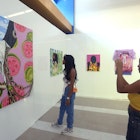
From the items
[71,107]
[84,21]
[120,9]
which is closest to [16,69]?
[71,107]

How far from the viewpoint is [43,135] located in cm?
261

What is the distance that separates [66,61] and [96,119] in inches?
61.3

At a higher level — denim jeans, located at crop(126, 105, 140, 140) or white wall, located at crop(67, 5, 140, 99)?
white wall, located at crop(67, 5, 140, 99)

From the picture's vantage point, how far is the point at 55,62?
168 inches

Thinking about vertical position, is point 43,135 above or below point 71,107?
below

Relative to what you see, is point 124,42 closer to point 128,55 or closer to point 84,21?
point 128,55

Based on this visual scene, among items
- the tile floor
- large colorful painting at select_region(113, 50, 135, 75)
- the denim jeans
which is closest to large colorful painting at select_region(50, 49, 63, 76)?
the tile floor

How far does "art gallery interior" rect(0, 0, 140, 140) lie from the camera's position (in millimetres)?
3355

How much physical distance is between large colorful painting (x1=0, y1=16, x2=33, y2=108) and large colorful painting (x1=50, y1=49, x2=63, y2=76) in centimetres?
118

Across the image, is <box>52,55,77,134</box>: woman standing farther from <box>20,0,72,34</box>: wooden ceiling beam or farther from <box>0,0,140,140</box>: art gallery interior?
<box>20,0,72,34</box>: wooden ceiling beam

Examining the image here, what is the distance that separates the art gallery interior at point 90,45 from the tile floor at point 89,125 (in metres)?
0.27

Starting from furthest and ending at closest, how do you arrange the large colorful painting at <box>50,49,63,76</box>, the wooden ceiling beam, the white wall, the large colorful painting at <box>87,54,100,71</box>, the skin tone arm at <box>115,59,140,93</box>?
the large colorful painting at <box>87,54,100,71</box> → the white wall → the large colorful painting at <box>50,49,63,76</box> → the wooden ceiling beam → the skin tone arm at <box>115,59,140,93</box>

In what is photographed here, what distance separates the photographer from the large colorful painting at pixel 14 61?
6.97 feet

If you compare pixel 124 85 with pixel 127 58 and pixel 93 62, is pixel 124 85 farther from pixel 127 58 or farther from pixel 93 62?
pixel 93 62
